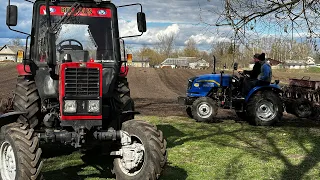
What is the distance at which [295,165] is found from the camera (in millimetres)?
7168

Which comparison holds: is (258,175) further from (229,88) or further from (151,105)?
(151,105)

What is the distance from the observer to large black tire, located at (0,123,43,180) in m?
4.92

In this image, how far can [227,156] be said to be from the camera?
25.4ft

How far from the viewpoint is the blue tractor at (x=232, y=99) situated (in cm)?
1178

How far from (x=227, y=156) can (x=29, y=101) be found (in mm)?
3593

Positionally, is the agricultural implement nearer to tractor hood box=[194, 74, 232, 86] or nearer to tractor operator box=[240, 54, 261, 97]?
tractor operator box=[240, 54, 261, 97]

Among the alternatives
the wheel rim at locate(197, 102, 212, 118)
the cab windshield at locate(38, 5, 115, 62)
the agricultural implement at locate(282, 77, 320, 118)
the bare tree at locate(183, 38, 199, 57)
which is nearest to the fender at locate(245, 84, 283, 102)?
the wheel rim at locate(197, 102, 212, 118)

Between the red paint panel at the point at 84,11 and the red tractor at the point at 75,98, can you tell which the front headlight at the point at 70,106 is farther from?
the red paint panel at the point at 84,11

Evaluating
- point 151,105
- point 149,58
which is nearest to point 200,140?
point 151,105

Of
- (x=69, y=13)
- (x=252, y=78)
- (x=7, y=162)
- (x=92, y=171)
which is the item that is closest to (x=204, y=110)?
(x=252, y=78)

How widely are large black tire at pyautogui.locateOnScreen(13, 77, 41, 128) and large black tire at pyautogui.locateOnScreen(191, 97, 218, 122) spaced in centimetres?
619

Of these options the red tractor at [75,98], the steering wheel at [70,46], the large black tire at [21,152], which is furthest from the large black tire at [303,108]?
the large black tire at [21,152]

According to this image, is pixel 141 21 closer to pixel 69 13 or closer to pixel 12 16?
pixel 69 13

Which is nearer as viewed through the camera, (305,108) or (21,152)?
(21,152)
